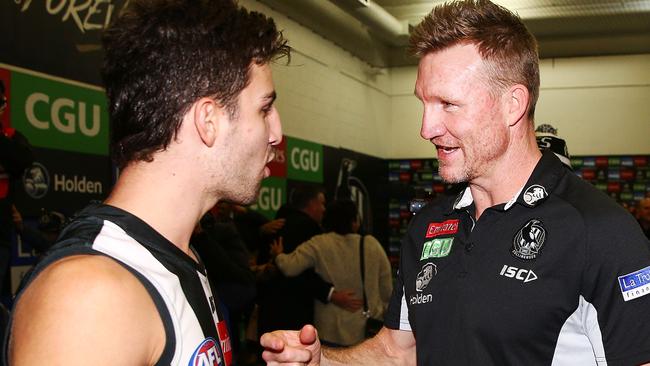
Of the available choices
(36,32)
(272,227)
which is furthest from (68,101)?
(272,227)

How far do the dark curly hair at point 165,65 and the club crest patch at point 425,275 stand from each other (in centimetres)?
78

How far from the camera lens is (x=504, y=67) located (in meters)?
1.83

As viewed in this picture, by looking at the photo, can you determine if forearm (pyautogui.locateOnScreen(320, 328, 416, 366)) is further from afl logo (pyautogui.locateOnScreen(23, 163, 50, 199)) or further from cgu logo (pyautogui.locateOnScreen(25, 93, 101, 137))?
cgu logo (pyautogui.locateOnScreen(25, 93, 101, 137))

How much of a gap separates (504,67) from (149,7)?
973 millimetres

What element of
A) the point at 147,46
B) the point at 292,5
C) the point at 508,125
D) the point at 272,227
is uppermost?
the point at 292,5

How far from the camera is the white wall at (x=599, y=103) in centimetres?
1027

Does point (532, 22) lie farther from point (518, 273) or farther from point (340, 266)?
point (518, 273)

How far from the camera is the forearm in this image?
203cm

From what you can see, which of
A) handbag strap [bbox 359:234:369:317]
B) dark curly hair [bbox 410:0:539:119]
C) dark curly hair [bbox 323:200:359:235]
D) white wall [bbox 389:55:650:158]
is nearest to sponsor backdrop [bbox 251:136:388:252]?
dark curly hair [bbox 323:200:359:235]

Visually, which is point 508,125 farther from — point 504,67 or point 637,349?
point 637,349

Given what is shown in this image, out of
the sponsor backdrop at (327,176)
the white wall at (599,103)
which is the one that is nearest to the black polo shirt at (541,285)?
the sponsor backdrop at (327,176)

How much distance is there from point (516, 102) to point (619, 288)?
583mm

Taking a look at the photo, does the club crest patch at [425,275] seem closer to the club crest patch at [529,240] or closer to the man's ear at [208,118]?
the club crest patch at [529,240]

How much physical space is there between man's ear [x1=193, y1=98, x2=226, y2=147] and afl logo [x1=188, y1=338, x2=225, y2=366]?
0.40 m
